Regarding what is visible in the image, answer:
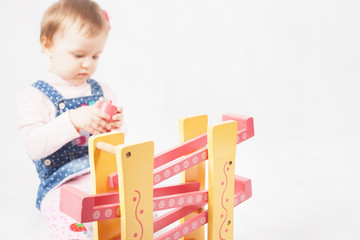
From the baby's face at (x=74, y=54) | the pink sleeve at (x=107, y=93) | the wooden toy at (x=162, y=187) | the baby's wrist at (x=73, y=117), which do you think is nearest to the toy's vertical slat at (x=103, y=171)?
the wooden toy at (x=162, y=187)

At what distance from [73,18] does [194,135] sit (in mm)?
485

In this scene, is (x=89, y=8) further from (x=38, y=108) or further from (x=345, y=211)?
(x=345, y=211)

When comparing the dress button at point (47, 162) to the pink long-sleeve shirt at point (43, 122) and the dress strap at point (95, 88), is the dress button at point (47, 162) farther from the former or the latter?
the dress strap at point (95, 88)

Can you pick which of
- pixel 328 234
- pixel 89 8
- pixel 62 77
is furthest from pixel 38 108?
pixel 328 234

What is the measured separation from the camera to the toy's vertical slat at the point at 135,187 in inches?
33.6

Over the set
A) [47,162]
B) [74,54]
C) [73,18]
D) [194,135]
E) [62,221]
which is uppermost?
[73,18]

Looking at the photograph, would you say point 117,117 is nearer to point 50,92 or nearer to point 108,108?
point 108,108

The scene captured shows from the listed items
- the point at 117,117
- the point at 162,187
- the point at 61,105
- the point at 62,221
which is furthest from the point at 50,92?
the point at 162,187

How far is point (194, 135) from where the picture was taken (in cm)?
114

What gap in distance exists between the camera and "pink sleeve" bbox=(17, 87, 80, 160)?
1250 mm

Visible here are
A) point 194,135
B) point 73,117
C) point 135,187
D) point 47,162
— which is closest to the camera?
point 135,187

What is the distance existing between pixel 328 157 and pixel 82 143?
104 cm

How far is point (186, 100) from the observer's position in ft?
7.37

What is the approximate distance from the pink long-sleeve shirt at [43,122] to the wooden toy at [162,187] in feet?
1.03
